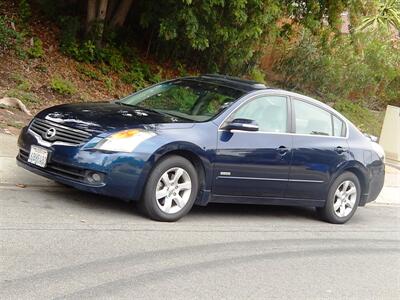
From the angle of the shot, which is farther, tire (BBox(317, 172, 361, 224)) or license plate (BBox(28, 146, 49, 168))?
tire (BBox(317, 172, 361, 224))

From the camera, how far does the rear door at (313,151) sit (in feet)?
26.8

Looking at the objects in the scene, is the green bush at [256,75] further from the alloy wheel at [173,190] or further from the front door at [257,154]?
the alloy wheel at [173,190]

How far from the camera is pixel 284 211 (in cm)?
926

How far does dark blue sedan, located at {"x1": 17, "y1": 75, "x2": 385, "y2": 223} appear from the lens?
6.91 m

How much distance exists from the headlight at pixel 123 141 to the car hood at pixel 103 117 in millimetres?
93

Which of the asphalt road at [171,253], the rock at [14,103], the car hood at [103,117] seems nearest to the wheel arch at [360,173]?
the asphalt road at [171,253]

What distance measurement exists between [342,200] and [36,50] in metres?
7.70

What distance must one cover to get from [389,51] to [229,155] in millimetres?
15951

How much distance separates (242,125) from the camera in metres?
7.52

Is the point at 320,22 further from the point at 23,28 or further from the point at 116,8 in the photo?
the point at 23,28

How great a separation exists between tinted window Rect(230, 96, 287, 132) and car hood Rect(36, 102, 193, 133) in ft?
2.85

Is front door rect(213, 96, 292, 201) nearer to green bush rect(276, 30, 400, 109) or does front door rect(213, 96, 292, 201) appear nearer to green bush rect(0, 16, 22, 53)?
green bush rect(0, 16, 22, 53)

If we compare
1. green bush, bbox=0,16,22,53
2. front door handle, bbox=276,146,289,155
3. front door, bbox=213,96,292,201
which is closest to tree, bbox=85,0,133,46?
green bush, bbox=0,16,22,53

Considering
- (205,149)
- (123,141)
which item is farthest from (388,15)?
(123,141)
